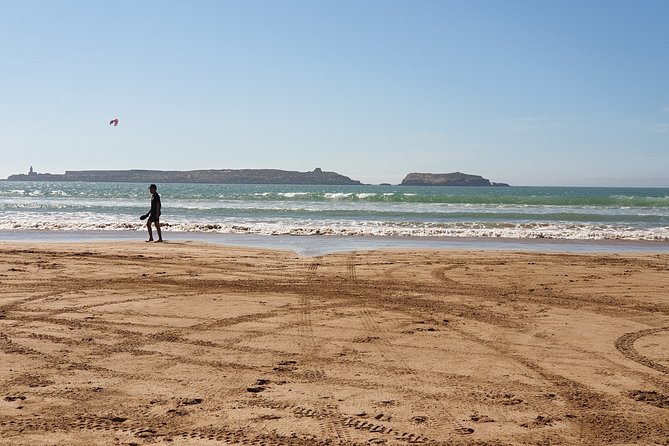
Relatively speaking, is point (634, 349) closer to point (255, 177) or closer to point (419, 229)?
point (419, 229)

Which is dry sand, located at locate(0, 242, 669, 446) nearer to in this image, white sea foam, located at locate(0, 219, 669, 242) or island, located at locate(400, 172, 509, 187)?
white sea foam, located at locate(0, 219, 669, 242)

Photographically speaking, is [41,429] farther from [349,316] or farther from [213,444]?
[349,316]

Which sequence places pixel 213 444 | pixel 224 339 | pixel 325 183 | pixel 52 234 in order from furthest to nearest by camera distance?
pixel 325 183 < pixel 52 234 < pixel 224 339 < pixel 213 444

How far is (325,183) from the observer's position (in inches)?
6191

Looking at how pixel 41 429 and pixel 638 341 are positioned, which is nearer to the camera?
pixel 41 429

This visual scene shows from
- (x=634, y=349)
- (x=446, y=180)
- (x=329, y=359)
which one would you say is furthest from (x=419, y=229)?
(x=446, y=180)

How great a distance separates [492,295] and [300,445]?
5912mm

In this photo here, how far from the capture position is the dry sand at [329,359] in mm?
3951

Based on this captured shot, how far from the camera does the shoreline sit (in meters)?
15.8

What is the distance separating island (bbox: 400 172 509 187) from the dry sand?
13809 cm

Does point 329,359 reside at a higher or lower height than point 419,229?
lower

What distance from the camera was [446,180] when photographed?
148750 mm

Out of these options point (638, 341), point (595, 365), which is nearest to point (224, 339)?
point (595, 365)

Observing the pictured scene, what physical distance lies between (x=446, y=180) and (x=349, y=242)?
13455cm
